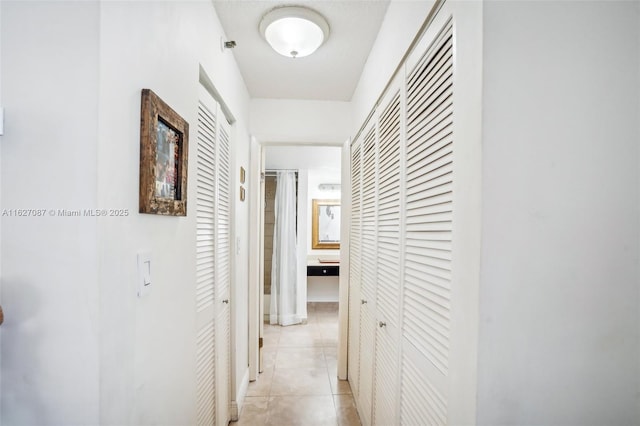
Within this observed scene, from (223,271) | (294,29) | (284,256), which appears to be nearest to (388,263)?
(223,271)

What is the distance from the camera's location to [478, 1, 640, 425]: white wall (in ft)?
2.40

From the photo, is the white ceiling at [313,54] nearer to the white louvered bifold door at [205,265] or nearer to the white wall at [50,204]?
the white louvered bifold door at [205,265]

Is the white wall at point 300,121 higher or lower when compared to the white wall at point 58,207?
higher

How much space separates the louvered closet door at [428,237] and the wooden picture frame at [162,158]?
81 cm

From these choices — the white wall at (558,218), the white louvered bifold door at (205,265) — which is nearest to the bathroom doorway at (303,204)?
the white louvered bifold door at (205,265)

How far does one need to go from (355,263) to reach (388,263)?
919 millimetres

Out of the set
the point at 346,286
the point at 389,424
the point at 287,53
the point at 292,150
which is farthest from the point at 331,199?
the point at 389,424

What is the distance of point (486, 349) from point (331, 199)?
4935 mm

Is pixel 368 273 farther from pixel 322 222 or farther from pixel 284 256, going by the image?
pixel 322 222

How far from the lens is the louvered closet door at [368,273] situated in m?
1.88

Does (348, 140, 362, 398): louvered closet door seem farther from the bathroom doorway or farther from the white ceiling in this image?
the white ceiling

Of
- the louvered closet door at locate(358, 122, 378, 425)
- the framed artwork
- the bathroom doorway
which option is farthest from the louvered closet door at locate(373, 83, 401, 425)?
the framed artwork

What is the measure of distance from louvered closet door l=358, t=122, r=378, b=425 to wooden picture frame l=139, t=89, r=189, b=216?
3.41 feet

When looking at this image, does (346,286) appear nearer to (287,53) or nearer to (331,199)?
(287,53)
